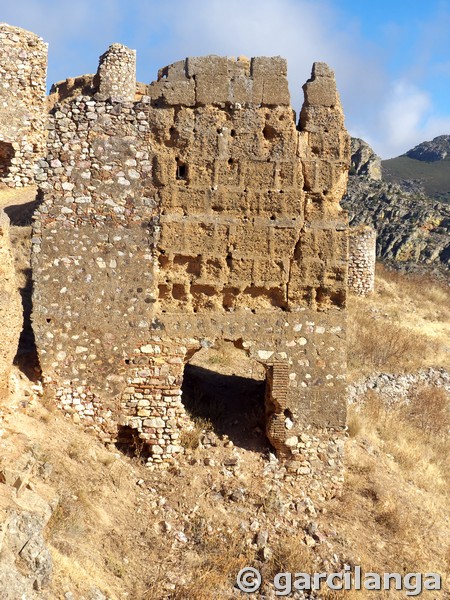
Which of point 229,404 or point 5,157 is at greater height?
point 5,157

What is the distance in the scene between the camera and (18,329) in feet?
23.2

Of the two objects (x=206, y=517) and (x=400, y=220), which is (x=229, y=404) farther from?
(x=400, y=220)

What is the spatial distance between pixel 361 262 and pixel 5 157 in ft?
40.0

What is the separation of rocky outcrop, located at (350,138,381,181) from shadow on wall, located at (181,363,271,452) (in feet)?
113

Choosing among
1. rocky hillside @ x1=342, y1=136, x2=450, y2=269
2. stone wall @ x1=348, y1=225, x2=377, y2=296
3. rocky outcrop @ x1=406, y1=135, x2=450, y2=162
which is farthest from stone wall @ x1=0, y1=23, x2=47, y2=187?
rocky outcrop @ x1=406, y1=135, x2=450, y2=162

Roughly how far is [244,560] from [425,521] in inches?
110

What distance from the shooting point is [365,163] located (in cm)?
4281

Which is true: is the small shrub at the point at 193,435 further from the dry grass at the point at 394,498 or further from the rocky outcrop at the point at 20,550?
the rocky outcrop at the point at 20,550

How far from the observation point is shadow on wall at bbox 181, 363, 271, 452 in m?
8.36

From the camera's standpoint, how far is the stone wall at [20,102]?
19.0 metres

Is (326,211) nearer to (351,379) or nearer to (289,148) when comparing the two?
(289,148)

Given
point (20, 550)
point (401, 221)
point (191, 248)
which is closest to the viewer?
point (20, 550)

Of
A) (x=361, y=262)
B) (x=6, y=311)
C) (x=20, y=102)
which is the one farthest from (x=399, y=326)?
(x=20, y=102)

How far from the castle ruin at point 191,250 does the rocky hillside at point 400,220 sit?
2408 centimetres
